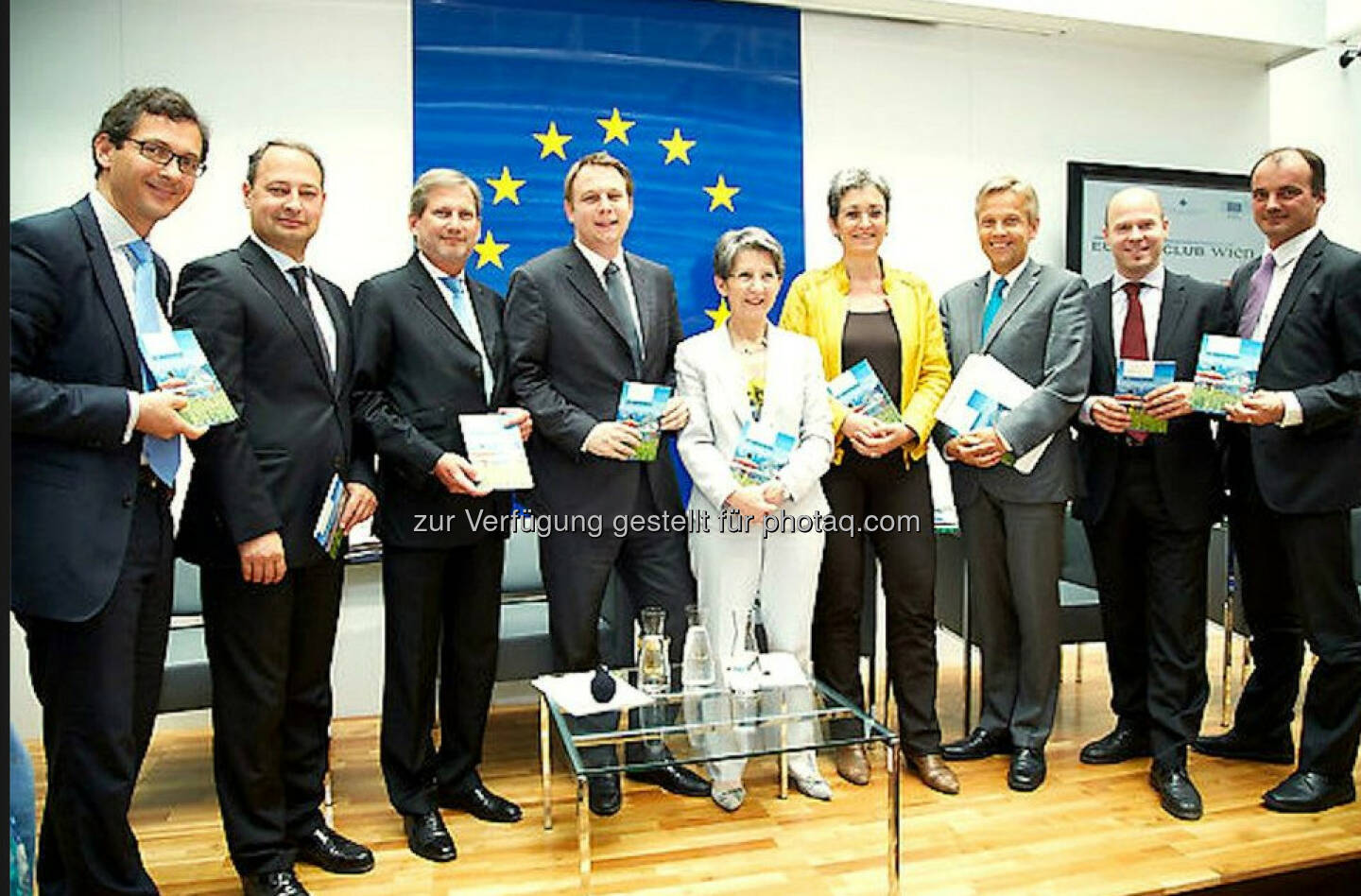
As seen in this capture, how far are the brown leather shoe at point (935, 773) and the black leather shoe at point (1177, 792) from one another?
23.2 inches

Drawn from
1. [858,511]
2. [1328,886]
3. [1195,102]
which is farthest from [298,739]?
[1195,102]

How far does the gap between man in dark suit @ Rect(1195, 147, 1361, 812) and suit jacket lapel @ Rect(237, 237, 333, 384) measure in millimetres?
2459

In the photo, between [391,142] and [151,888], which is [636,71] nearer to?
[391,142]

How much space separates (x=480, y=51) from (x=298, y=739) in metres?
2.81

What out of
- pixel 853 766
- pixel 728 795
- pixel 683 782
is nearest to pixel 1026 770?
pixel 853 766

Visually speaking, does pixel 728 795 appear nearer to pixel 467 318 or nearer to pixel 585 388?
pixel 585 388

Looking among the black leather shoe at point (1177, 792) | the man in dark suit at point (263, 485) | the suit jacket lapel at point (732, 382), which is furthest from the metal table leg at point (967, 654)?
the man in dark suit at point (263, 485)

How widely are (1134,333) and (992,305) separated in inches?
17.2

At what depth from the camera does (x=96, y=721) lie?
2010 mm

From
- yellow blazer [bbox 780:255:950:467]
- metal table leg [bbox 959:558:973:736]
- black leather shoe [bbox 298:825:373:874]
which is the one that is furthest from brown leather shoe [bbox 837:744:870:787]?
black leather shoe [bbox 298:825:373:874]

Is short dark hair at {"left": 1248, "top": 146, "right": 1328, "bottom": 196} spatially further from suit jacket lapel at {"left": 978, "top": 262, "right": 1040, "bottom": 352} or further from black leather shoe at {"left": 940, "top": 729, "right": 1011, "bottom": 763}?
black leather shoe at {"left": 940, "top": 729, "right": 1011, "bottom": 763}

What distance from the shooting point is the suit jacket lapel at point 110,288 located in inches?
79.5

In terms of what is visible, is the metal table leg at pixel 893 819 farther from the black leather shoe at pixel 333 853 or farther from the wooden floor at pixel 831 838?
the black leather shoe at pixel 333 853

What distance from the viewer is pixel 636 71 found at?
4.31m
